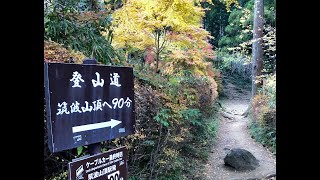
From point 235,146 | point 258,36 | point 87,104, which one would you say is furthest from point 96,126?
point 258,36

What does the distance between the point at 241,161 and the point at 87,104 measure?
6176mm

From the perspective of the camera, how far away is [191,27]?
8.77 m

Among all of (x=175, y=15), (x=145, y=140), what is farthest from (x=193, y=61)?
(x=145, y=140)

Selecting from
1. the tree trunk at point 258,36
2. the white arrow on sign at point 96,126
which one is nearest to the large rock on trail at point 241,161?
the tree trunk at point 258,36

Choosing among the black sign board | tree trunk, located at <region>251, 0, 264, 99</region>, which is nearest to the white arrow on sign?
the black sign board

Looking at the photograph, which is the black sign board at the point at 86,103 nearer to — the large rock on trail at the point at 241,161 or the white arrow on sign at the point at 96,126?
the white arrow on sign at the point at 96,126

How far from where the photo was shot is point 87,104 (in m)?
2.20

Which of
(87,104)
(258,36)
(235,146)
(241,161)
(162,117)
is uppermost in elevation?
(258,36)

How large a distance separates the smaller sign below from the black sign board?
0.13 metres

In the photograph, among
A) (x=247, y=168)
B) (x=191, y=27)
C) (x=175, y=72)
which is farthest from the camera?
(x=175, y=72)

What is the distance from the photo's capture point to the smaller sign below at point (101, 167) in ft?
6.56

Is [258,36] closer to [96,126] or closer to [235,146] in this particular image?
[235,146]
